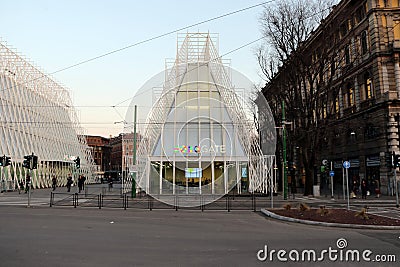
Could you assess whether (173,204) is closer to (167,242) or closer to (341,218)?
(341,218)

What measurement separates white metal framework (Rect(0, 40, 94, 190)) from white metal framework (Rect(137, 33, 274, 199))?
65.1ft

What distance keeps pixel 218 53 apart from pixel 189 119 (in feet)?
33.3

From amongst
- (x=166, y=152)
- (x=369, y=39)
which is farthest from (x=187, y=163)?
(x=369, y=39)

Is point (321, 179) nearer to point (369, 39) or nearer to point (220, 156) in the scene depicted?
point (369, 39)

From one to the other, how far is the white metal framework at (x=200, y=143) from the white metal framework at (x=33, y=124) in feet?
65.1

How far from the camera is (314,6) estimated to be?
3172 centimetres

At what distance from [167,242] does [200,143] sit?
2411cm

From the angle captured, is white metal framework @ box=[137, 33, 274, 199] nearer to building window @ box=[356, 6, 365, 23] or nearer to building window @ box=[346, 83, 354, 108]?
building window @ box=[346, 83, 354, 108]

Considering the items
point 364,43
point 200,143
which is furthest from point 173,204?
point 364,43

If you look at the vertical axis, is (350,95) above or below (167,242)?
above

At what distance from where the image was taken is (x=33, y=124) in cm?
5453

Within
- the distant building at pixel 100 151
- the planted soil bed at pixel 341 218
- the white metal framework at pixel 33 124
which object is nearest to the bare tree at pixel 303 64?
the planted soil bed at pixel 341 218

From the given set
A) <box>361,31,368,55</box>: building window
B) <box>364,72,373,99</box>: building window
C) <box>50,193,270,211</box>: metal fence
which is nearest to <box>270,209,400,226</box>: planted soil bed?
<box>50,193,270,211</box>: metal fence

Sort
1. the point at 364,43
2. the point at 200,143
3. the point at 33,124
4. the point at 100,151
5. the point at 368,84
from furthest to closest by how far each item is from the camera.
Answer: the point at 100,151, the point at 33,124, the point at 364,43, the point at 368,84, the point at 200,143
